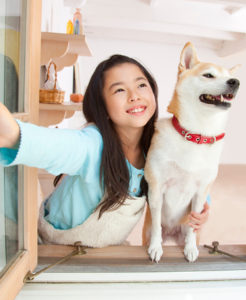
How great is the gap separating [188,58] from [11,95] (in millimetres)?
617

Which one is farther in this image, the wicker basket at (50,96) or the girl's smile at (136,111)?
the wicker basket at (50,96)

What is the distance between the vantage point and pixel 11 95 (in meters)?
0.59

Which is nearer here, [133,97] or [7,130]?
[7,130]

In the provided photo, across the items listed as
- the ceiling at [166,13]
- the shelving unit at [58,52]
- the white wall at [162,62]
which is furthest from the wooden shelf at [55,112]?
the white wall at [162,62]

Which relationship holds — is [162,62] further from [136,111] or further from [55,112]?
[136,111]

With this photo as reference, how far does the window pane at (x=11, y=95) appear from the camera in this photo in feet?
1.86

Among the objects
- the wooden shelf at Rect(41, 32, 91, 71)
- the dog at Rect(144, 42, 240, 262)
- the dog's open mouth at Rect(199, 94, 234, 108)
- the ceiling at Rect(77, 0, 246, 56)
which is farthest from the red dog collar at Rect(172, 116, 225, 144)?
the ceiling at Rect(77, 0, 246, 56)

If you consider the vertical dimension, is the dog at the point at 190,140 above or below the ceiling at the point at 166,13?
below

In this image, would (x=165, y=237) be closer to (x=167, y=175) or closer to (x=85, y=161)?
(x=167, y=175)

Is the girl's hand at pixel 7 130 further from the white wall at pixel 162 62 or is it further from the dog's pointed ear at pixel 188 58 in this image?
the white wall at pixel 162 62

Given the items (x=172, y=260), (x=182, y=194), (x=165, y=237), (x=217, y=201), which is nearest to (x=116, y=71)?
(x=182, y=194)

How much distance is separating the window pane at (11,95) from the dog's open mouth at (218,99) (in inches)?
20.8

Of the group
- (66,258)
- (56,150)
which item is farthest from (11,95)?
(66,258)

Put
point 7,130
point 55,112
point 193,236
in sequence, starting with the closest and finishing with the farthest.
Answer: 1. point 7,130
2. point 193,236
3. point 55,112
